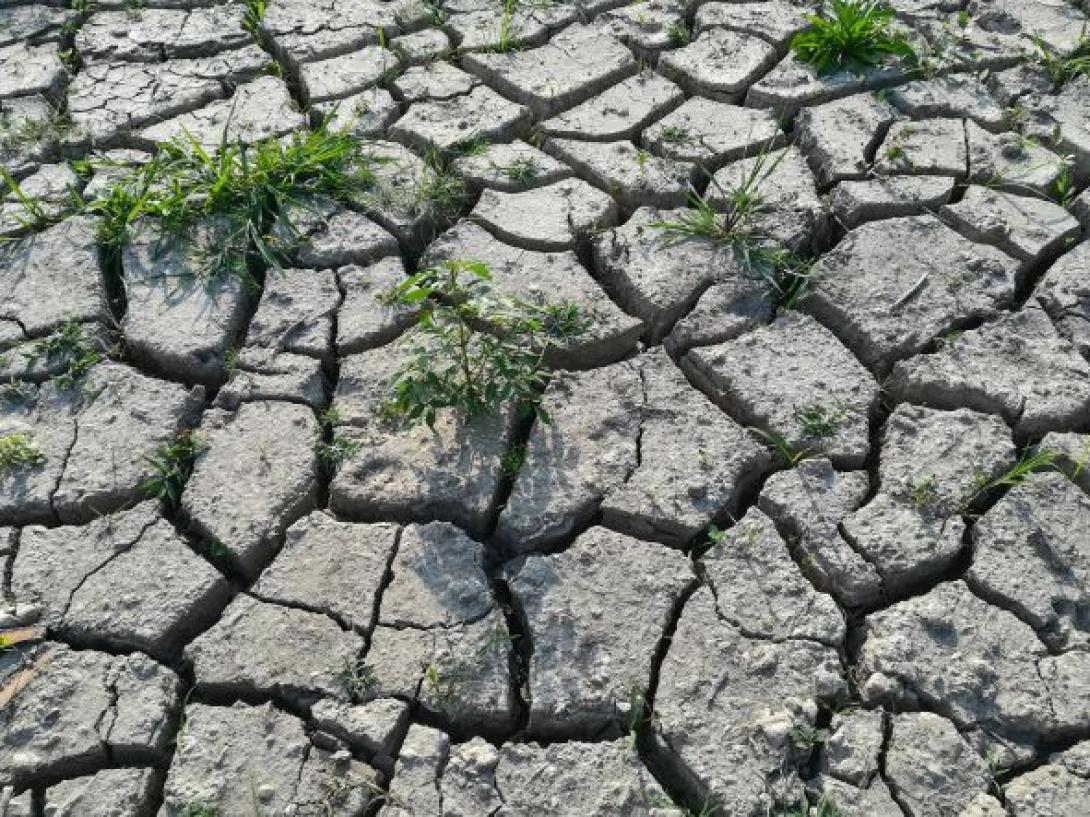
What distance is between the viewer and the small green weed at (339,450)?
2639 millimetres

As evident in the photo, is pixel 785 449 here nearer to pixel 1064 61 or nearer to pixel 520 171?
pixel 520 171

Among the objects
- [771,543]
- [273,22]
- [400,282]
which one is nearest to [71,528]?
[400,282]

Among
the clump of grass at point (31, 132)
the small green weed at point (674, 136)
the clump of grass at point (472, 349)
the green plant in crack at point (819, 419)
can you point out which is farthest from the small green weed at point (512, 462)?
the clump of grass at point (31, 132)

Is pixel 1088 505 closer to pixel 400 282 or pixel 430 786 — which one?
pixel 430 786

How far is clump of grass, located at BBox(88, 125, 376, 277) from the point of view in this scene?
10.2 feet

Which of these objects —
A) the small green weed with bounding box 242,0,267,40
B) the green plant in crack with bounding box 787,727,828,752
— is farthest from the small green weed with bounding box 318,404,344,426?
the small green weed with bounding box 242,0,267,40

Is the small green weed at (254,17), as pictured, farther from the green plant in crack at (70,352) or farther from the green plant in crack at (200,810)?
the green plant in crack at (200,810)

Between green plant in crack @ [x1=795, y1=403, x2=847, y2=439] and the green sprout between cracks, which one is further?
the green sprout between cracks

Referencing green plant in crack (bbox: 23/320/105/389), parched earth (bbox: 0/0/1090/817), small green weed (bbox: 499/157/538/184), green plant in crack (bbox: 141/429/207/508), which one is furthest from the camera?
small green weed (bbox: 499/157/538/184)

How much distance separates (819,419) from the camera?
2.66 m

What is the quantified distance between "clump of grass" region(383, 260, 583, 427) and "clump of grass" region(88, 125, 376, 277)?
1.86ft

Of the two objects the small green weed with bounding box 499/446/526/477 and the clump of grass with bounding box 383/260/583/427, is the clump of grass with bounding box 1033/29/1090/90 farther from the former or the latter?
the small green weed with bounding box 499/446/526/477

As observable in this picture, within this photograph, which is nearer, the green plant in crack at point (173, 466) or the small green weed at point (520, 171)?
the green plant in crack at point (173, 466)

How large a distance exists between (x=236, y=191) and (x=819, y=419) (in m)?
1.83
